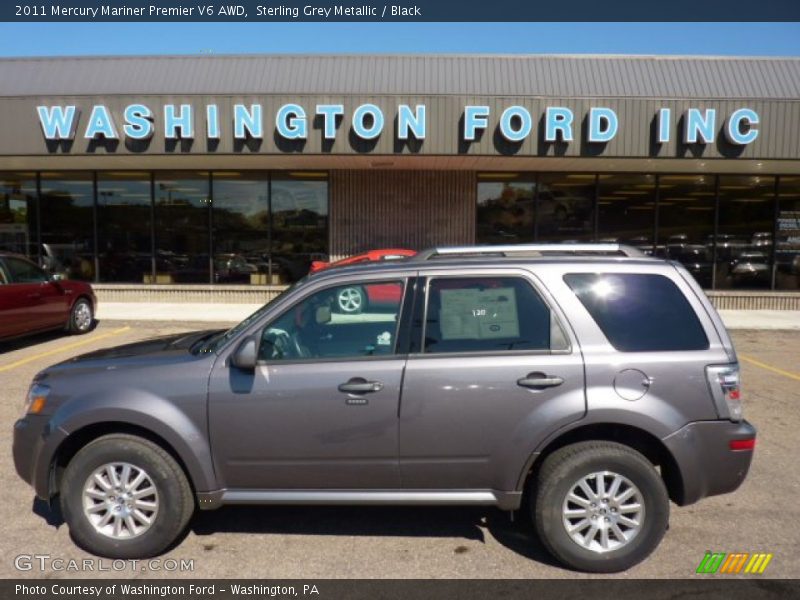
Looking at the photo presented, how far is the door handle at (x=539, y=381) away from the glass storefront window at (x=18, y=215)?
1640 centimetres

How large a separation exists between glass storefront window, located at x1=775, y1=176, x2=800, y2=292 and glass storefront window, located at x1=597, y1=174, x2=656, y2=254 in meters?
3.11

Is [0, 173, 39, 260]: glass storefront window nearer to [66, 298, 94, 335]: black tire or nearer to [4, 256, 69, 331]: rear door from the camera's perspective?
[66, 298, 94, 335]: black tire

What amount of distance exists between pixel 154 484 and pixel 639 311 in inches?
113

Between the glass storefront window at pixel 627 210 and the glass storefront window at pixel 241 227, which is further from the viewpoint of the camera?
the glass storefront window at pixel 241 227

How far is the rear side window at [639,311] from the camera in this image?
350cm

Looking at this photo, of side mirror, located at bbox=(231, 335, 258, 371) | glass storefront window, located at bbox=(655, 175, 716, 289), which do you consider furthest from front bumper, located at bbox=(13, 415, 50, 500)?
glass storefront window, located at bbox=(655, 175, 716, 289)

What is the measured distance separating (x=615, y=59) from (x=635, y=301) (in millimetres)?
13189

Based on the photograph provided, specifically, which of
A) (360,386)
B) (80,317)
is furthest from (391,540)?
(80,317)

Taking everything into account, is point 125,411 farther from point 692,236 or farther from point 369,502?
point 692,236

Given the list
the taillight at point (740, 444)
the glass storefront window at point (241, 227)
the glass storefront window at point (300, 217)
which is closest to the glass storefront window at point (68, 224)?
the glass storefront window at point (241, 227)

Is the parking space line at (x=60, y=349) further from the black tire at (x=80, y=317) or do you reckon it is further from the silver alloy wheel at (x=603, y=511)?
the silver alloy wheel at (x=603, y=511)

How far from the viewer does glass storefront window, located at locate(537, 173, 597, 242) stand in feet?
50.8

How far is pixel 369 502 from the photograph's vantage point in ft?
11.5
